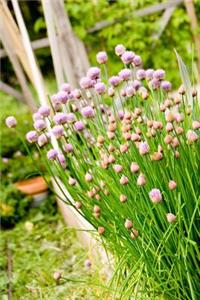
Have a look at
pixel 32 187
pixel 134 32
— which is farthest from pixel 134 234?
pixel 134 32

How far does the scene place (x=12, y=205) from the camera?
475cm

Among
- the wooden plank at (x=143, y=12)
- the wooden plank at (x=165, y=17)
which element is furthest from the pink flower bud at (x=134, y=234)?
the wooden plank at (x=165, y=17)

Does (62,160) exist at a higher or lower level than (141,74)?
lower

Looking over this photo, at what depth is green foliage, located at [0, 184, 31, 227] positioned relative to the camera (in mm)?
4684

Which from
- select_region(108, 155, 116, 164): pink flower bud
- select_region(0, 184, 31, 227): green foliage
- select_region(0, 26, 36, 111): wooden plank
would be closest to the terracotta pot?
select_region(0, 184, 31, 227): green foliage

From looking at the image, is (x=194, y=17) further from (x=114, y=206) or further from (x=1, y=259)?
(x=114, y=206)

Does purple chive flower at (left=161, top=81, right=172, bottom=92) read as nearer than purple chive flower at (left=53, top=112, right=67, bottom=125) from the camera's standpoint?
No

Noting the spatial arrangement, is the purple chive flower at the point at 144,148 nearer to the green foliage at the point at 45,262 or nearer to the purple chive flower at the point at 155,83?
the purple chive flower at the point at 155,83

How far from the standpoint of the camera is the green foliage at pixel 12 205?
15.4 ft

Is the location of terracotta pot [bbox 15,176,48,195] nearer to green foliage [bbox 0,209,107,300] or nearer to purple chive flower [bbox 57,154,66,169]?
green foliage [bbox 0,209,107,300]

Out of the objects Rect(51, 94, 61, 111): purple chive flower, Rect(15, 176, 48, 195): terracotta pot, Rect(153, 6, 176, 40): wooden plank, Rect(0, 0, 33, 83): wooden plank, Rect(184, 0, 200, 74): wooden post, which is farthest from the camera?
Rect(153, 6, 176, 40): wooden plank

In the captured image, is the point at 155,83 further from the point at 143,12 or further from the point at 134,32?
the point at 143,12

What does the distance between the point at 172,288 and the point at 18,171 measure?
130 inches

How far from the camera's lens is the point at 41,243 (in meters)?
4.18
